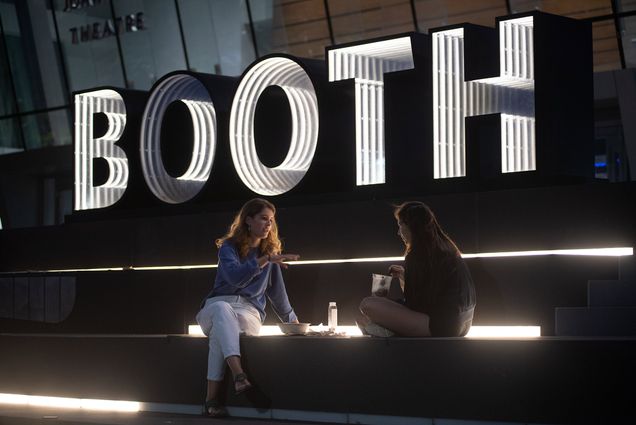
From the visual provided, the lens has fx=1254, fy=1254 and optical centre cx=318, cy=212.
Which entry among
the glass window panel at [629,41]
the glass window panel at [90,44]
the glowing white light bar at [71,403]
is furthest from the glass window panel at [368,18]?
the glowing white light bar at [71,403]

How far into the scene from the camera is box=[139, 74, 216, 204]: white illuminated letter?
A: 42.3 ft

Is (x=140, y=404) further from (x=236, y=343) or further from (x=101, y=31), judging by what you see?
(x=101, y=31)

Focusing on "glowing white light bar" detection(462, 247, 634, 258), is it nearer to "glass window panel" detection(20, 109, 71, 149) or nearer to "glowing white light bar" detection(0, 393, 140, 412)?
"glowing white light bar" detection(0, 393, 140, 412)

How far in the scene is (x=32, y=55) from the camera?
28453mm

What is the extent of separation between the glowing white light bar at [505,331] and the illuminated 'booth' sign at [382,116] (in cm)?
143

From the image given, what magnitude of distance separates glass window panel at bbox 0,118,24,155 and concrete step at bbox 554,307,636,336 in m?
21.9

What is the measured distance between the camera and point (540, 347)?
7.80m

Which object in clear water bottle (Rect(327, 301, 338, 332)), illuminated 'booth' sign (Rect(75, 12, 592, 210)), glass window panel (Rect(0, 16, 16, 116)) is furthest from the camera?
glass window panel (Rect(0, 16, 16, 116))

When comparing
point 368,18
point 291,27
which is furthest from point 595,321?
point 291,27

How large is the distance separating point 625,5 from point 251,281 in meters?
12.1

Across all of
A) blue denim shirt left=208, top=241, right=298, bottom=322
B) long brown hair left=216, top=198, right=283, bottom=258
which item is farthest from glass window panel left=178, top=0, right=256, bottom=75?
long brown hair left=216, top=198, right=283, bottom=258

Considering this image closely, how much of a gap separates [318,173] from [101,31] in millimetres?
16801

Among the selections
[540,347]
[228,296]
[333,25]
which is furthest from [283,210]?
[333,25]

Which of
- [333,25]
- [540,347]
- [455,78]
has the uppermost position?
[333,25]
